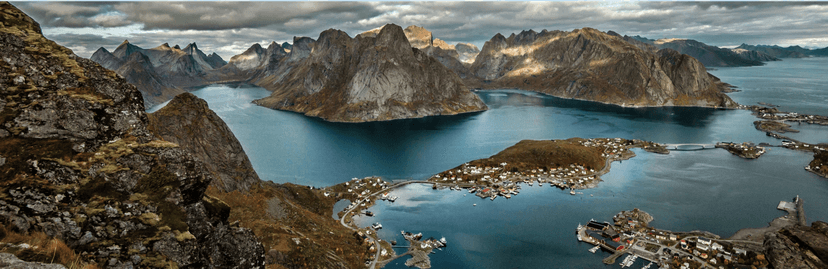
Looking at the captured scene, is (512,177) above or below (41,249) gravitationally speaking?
below

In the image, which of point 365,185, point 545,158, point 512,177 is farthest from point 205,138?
point 545,158

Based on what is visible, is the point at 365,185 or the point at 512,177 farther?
the point at 512,177

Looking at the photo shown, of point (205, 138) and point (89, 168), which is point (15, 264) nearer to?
point (89, 168)

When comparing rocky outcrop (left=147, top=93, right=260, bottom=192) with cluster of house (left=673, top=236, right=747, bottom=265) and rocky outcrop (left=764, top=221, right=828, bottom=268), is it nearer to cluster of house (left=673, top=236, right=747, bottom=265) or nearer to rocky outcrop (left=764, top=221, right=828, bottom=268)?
cluster of house (left=673, top=236, right=747, bottom=265)

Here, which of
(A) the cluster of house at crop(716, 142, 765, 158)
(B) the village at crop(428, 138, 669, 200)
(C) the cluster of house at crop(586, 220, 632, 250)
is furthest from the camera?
(A) the cluster of house at crop(716, 142, 765, 158)

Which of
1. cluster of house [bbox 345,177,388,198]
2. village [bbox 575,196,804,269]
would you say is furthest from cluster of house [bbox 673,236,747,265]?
cluster of house [bbox 345,177,388,198]

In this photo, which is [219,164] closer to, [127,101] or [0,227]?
[127,101]

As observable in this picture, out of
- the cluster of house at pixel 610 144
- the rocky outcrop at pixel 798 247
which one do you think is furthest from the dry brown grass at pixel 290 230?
the cluster of house at pixel 610 144
